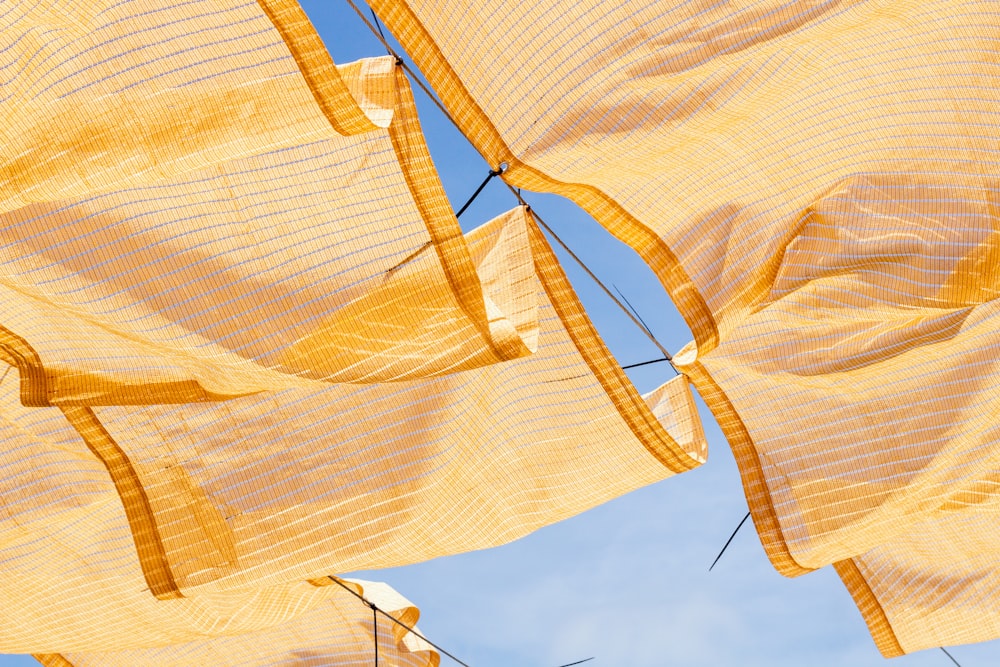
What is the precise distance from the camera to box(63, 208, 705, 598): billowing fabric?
3.79m

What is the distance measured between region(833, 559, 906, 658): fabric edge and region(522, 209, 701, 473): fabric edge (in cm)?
162

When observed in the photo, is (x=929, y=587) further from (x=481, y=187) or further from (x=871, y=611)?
(x=481, y=187)

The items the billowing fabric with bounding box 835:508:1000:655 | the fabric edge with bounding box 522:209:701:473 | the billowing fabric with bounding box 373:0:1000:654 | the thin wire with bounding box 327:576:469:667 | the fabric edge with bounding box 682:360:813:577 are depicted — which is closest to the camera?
the billowing fabric with bounding box 373:0:1000:654

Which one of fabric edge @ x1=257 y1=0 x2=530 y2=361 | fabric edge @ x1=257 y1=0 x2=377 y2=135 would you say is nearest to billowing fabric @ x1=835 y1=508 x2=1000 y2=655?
fabric edge @ x1=257 y1=0 x2=530 y2=361

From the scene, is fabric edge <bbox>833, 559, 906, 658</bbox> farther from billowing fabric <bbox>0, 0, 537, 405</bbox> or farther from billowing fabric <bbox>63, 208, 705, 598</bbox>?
billowing fabric <bbox>0, 0, 537, 405</bbox>

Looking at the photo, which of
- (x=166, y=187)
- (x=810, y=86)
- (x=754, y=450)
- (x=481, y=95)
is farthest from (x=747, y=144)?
(x=166, y=187)

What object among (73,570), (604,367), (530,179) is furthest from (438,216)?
(73,570)

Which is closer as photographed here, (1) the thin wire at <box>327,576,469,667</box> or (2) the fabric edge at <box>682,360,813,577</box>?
(2) the fabric edge at <box>682,360,813,577</box>

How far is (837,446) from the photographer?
13.2 ft

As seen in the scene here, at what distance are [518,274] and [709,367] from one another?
0.77 m

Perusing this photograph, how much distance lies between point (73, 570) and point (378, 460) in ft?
4.06

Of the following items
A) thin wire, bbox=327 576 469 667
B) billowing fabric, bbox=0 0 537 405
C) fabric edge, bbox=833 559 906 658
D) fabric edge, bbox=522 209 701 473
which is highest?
billowing fabric, bbox=0 0 537 405

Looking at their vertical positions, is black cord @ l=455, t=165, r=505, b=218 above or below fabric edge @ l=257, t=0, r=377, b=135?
below

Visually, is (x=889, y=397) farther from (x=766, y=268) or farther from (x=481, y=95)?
(x=481, y=95)
